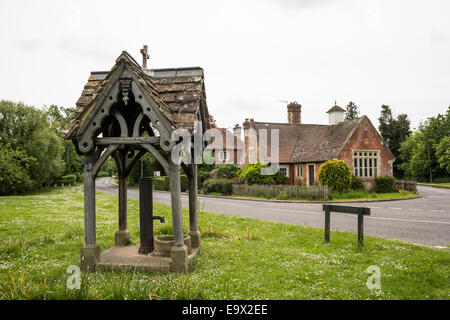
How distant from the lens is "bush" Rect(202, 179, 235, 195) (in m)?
31.9

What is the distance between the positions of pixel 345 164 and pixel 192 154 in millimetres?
20739

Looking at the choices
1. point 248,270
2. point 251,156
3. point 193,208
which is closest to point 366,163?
point 251,156

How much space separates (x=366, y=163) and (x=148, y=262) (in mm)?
26635

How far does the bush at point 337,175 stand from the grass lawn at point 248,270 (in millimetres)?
16401

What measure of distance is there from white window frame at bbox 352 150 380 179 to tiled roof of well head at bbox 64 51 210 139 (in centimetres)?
2356

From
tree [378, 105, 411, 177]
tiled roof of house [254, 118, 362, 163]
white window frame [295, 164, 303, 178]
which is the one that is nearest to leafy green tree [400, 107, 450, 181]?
tree [378, 105, 411, 177]

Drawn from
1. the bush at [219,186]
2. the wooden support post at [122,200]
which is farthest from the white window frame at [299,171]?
the wooden support post at [122,200]

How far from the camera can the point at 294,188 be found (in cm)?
2528

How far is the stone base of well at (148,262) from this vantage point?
5812 millimetres

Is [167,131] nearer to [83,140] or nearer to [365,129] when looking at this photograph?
[83,140]

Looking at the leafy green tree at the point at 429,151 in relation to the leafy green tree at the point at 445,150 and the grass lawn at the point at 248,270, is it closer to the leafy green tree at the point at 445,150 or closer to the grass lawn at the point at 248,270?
the leafy green tree at the point at 445,150

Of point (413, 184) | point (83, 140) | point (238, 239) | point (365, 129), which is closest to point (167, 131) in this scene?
point (83, 140)

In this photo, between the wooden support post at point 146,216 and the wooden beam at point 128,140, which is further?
the wooden support post at point 146,216

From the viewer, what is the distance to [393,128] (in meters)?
63.5
